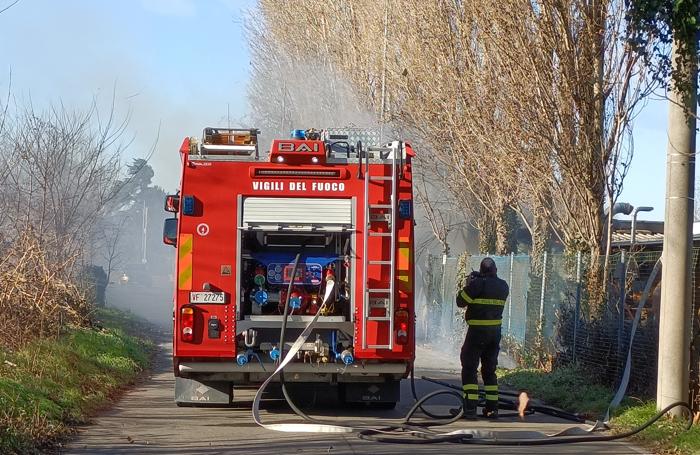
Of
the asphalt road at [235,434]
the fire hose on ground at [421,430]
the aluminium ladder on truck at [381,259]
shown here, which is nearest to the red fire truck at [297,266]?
the aluminium ladder on truck at [381,259]

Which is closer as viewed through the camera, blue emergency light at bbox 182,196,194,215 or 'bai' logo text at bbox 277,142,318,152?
blue emergency light at bbox 182,196,194,215

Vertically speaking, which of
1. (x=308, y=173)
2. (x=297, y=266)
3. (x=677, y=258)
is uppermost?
(x=308, y=173)

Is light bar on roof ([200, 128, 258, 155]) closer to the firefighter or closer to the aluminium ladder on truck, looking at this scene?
the aluminium ladder on truck

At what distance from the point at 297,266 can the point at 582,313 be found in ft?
17.2

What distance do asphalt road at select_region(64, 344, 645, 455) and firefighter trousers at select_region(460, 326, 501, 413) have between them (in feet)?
0.86

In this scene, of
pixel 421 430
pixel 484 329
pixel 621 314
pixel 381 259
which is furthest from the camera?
pixel 621 314

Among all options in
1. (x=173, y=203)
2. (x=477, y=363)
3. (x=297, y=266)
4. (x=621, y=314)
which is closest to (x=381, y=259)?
(x=297, y=266)

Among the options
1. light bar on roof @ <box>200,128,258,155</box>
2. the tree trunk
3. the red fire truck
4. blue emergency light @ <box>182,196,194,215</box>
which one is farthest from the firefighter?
blue emergency light @ <box>182,196,194,215</box>

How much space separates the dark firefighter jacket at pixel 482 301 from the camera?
11523 millimetres

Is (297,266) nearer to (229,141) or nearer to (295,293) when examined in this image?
(295,293)

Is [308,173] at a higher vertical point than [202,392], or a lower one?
higher

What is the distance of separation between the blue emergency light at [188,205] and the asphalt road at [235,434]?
2151 millimetres

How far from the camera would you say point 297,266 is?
11.2 m

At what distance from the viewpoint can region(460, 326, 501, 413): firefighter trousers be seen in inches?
447
